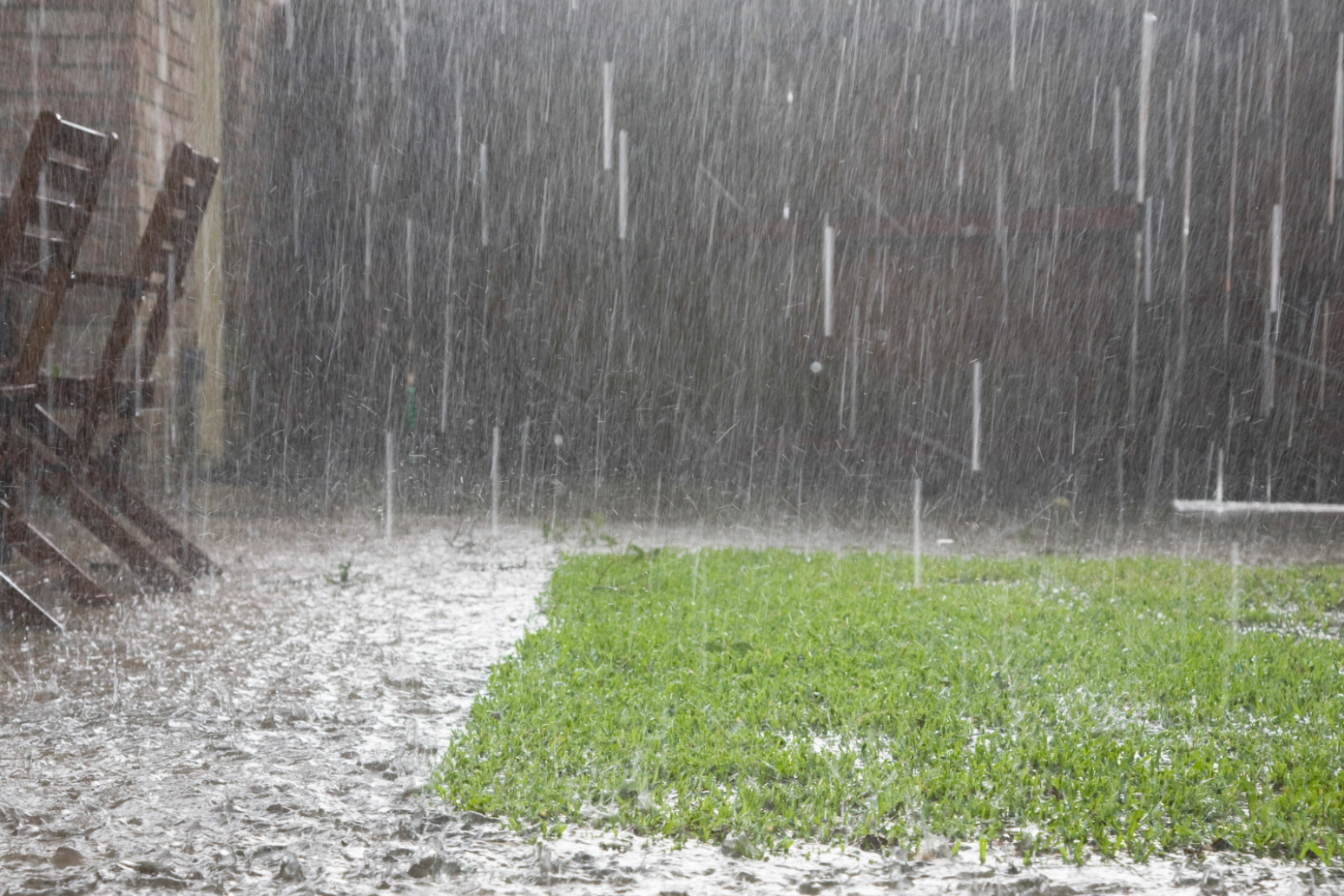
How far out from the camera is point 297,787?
95.0 inches

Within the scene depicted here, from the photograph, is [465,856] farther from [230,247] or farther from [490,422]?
[490,422]

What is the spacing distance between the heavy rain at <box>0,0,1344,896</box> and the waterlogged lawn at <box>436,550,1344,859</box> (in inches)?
26.5

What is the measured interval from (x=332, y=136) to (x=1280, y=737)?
10.5 metres

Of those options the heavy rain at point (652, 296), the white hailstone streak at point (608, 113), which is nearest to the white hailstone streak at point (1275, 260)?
the heavy rain at point (652, 296)

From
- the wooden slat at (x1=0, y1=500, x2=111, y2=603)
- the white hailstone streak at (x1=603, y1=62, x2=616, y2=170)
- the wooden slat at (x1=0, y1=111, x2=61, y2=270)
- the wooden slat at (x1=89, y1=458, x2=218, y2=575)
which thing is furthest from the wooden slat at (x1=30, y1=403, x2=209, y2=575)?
the white hailstone streak at (x1=603, y1=62, x2=616, y2=170)

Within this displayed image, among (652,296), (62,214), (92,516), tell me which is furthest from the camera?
(652,296)

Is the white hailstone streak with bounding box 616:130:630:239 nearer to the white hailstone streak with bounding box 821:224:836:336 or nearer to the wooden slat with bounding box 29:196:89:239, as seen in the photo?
the white hailstone streak with bounding box 821:224:836:336

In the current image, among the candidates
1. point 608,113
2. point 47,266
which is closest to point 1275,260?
point 608,113

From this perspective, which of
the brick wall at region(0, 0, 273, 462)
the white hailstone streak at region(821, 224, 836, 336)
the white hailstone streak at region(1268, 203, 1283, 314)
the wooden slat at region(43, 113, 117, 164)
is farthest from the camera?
the white hailstone streak at region(821, 224, 836, 336)

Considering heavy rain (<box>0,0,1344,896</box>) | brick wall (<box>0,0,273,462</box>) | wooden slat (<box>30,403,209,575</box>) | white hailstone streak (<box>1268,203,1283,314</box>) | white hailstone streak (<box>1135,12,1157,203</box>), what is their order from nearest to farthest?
wooden slat (<box>30,403,209,575</box>)
heavy rain (<box>0,0,1344,896</box>)
brick wall (<box>0,0,273,462</box>)
white hailstone streak (<box>1268,203,1283,314</box>)
white hailstone streak (<box>1135,12,1157,203</box>)

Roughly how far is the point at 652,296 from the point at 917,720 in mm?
8814

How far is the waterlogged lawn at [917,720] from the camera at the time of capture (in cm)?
223

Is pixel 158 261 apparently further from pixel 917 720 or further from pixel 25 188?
pixel 917 720

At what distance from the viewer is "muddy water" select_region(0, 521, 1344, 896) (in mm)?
1980
